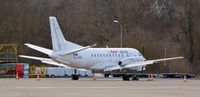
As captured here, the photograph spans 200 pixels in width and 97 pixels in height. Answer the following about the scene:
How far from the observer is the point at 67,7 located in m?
124

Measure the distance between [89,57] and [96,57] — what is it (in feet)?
3.20

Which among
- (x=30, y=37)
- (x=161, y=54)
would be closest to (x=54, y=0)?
(x=30, y=37)

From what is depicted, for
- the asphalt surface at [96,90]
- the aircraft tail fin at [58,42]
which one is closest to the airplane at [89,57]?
the aircraft tail fin at [58,42]

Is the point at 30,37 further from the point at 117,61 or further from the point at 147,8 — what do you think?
the point at 117,61

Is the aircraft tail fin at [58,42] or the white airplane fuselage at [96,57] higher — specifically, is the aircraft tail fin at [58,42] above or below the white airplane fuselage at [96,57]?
above

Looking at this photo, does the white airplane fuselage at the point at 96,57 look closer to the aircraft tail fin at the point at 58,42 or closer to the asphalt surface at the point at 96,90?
the aircraft tail fin at the point at 58,42

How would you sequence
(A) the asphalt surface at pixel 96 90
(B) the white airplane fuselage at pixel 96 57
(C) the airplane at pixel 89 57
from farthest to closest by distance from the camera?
(B) the white airplane fuselage at pixel 96 57, (C) the airplane at pixel 89 57, (A) the asphalt surface at pixel 96 90

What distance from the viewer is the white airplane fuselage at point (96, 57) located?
207ft

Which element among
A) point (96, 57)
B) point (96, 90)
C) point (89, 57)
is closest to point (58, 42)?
point (89, 57)

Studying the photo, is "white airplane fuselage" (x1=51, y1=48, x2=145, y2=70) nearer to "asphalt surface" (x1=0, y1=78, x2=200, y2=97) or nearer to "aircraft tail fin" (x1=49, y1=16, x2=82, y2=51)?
"aircraft tail fin" (x1=49, y1=16, x2=82, y2=51)

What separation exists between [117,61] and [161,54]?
25.3 metres

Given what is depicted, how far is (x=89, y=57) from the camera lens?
64625 millimetres

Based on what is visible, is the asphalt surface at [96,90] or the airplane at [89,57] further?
the airplane at [89,57]

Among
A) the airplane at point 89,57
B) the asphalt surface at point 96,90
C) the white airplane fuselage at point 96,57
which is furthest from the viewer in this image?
the white airplane fuselage at point 96,57
